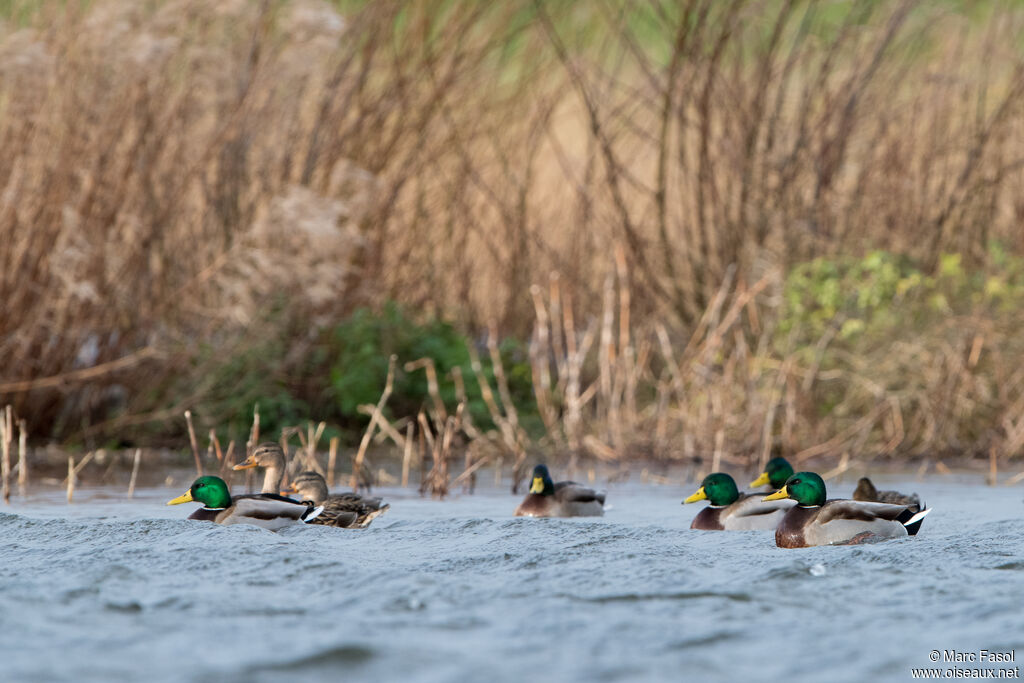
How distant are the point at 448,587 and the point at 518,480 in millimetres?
3645

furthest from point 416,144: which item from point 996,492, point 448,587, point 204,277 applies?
point 448,587

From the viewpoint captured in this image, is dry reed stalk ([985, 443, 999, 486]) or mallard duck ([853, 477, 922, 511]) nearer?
mallard duck ([853, 477, 922, 511])

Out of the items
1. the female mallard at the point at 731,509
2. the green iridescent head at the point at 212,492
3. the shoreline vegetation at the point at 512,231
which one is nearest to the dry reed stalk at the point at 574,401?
the shoreline vegetation at the point at 512,231

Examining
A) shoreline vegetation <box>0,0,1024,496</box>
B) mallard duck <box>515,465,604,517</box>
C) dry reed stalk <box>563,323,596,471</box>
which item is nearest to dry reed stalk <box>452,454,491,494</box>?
shoreline vegetation <box>0,0,1024,496</box>

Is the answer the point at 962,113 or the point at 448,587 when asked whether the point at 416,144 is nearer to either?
the point at 962,113

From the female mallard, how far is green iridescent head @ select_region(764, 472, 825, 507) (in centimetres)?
19

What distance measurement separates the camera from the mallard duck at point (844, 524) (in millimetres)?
7312

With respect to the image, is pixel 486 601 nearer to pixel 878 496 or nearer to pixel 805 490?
pixel 805 490

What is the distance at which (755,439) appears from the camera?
10648 millimetres

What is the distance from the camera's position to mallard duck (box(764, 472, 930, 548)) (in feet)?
24.0

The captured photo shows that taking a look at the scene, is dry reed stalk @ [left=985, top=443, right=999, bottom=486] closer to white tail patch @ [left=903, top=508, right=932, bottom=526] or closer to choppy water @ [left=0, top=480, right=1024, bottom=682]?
choppy water @ [left=0, top=480, right=1024, bottom=682]

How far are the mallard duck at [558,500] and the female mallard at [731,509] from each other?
0.51 metres

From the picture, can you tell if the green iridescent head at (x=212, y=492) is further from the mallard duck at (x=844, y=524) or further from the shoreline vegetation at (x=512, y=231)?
the mallard duck at (x=844, y=524)

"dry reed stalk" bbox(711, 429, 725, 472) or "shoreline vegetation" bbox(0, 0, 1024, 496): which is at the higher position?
"shoreline vegetation" bbox(0, 0, 1024, 496)
